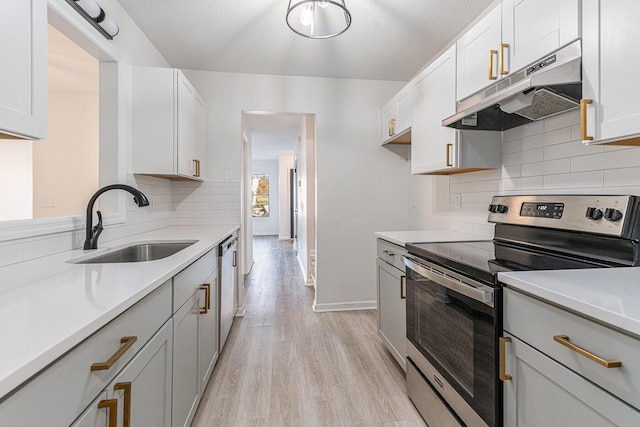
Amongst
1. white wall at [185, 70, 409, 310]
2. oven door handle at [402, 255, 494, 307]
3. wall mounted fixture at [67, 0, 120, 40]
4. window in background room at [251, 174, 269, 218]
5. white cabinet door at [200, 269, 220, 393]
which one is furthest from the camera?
window in background room at [251, 174, 269, 218]

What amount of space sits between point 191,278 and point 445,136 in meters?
1.69

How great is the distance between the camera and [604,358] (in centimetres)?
71

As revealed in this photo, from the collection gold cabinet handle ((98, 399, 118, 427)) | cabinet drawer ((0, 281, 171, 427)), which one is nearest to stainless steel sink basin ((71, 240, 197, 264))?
cabinet drawer ((0, 281, 171, 427))

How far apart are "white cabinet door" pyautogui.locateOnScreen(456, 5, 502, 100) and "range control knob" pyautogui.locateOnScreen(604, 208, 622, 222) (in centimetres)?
77

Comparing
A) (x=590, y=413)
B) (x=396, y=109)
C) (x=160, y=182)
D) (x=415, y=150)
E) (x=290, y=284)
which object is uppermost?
(x=396, y=109)

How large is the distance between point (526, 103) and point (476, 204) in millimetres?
891

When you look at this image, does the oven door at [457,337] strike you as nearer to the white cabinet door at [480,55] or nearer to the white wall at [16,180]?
the white cabinet door at [480,55]

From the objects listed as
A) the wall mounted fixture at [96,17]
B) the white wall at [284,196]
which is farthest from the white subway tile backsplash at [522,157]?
the white wall at [284,196]

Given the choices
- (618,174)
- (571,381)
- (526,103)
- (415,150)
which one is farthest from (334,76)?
(571,381)

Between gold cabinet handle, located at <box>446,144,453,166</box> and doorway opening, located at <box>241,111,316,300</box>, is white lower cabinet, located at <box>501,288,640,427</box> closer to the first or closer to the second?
gold cabinet handle, located at <box>446,144,453,166</box>

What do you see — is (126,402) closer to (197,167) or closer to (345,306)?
(197,167)

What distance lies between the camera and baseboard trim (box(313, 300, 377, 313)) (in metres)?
3.20

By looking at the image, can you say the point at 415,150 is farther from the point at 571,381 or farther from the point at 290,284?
the point at 290,284

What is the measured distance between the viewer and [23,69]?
989mm
